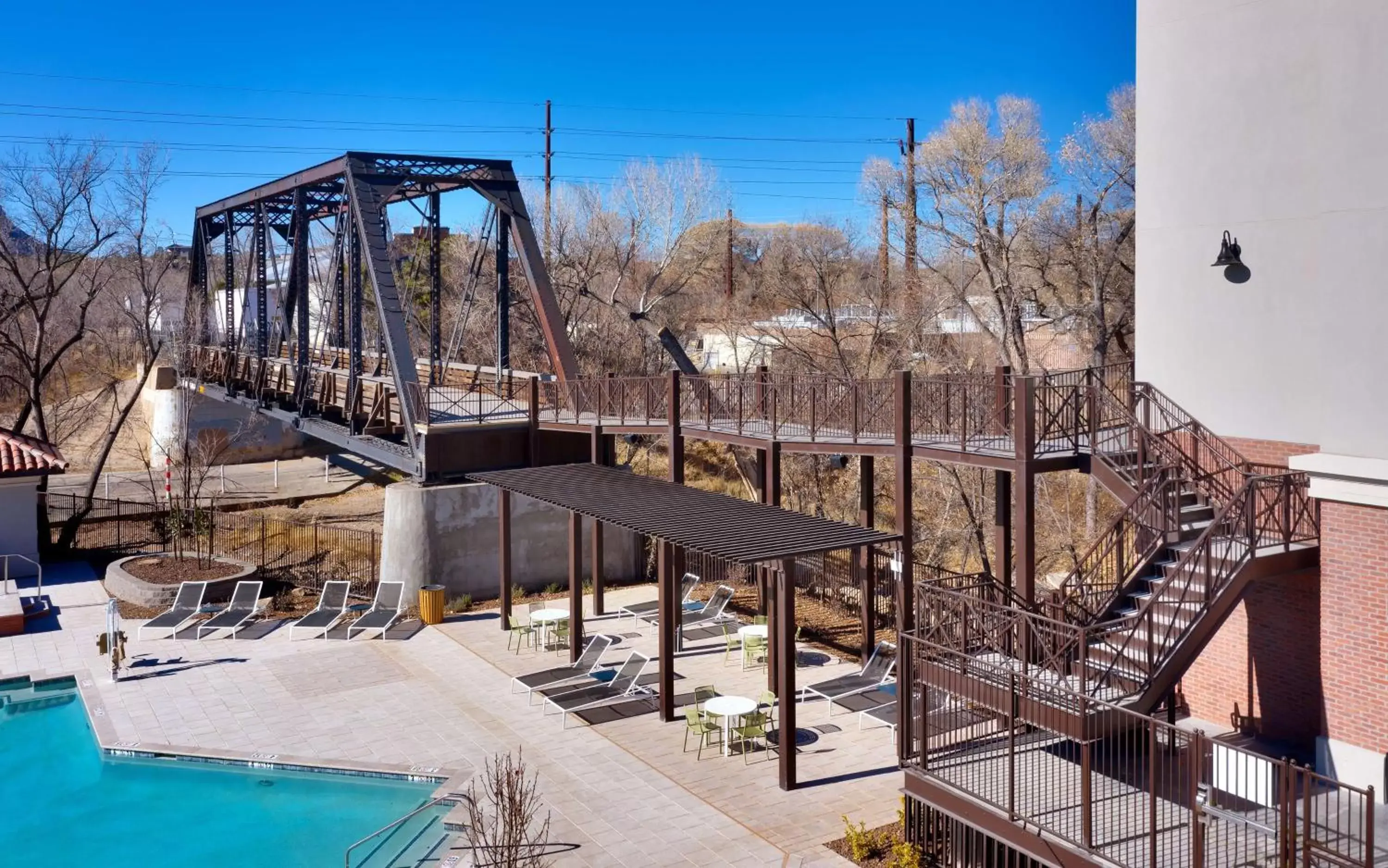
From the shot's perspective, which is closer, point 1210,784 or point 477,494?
point 1210,784

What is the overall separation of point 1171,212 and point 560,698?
9948 mm

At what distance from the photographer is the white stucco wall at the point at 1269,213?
11.4 meters

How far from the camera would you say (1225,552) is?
11375mm

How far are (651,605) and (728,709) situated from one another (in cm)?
754

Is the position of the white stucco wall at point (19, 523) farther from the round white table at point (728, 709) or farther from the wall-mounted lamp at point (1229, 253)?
the wall-mounted lamp at point (1229, 253)

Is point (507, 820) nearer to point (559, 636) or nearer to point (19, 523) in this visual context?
point (559, 636)

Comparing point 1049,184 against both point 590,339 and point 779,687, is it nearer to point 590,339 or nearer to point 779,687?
point 590,339

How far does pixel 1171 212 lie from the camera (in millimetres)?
14133

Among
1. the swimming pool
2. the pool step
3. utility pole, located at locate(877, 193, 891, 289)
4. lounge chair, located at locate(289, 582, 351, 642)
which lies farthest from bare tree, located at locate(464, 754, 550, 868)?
utility pole, located at locate(877, 193, 891, 289)

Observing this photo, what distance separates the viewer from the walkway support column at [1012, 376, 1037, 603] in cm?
1343

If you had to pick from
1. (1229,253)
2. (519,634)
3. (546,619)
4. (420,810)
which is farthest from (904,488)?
(420,810)

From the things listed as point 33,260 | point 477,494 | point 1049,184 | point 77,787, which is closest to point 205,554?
point 477,494

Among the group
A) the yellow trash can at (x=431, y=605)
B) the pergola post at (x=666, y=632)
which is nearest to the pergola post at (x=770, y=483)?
the pergola post at (x=666, y=632)

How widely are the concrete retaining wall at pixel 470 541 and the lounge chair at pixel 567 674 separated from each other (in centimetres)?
482
